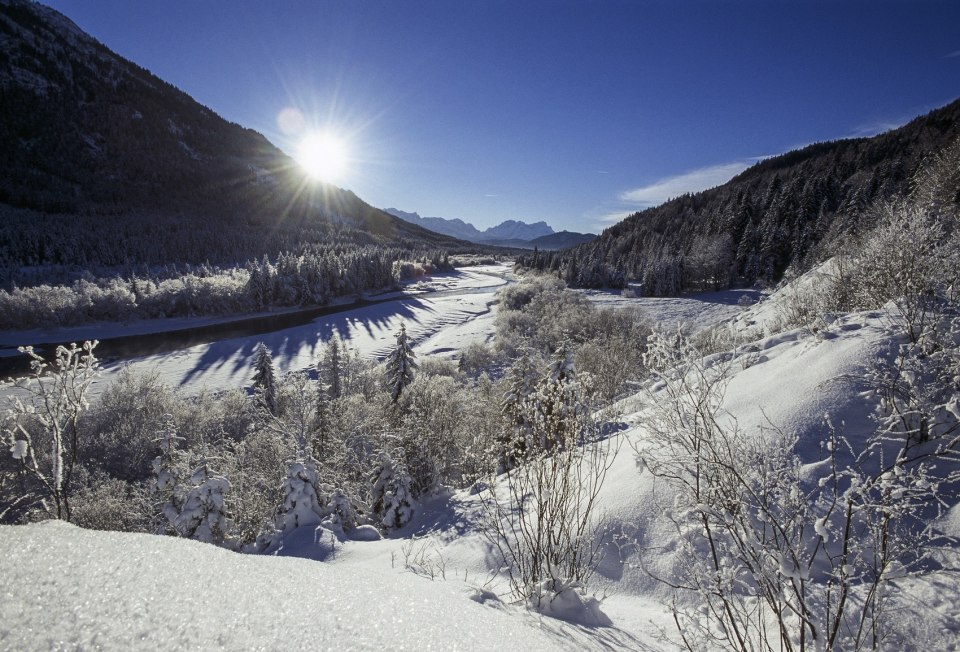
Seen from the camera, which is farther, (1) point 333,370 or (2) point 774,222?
(2) point 774,222

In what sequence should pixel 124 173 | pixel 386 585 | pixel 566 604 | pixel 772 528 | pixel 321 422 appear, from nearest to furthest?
1. pixel 386 585
2. pixel 772 528
3. pixel 566 604
4. pixel 321 422
5. pixel 124 173

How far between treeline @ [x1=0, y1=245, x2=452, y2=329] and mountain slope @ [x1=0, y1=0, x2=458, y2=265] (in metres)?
15.1

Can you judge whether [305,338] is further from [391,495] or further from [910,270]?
[910,270]

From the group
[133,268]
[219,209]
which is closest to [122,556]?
[133,268]

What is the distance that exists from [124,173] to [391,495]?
175587mm

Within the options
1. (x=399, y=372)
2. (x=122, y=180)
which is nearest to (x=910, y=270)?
(x=399, y=372)

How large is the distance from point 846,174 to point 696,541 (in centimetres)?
8599

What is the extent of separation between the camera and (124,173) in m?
127

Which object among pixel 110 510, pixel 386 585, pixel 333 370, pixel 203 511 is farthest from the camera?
pixel 333 370

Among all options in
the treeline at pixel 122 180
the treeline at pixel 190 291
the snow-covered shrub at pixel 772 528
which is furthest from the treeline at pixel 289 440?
the treeline at pixel 122 180

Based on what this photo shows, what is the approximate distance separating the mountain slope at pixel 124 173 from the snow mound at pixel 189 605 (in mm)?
89376

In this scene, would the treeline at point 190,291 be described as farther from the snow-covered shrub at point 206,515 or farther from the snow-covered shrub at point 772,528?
the snow-covered shrub at point 772,528

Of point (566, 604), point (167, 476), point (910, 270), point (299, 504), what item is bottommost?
point (167, 476)

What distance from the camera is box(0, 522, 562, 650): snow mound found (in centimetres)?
107
